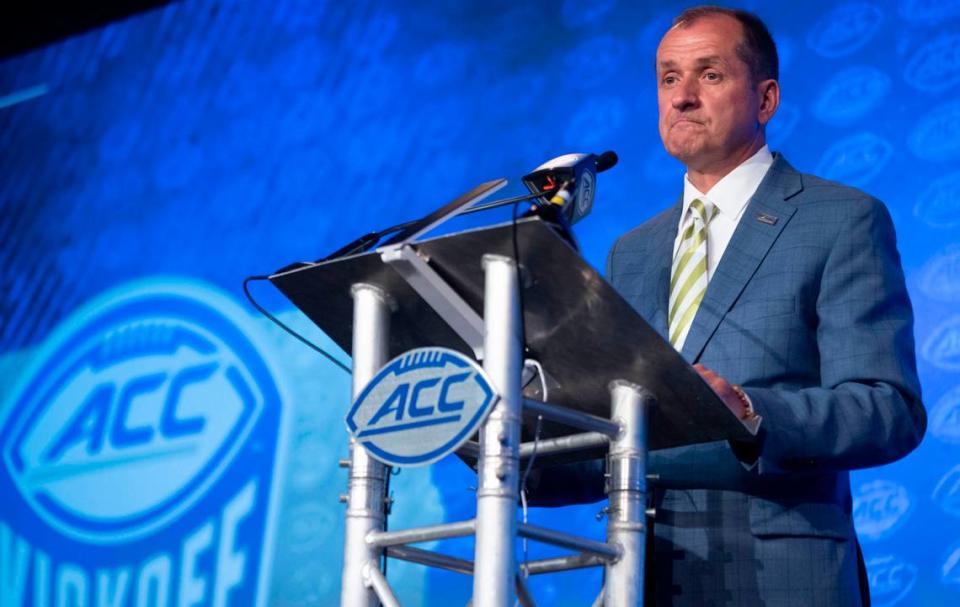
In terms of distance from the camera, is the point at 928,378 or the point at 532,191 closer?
the point at 532,191

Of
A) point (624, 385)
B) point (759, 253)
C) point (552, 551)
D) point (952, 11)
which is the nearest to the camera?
point (624, 385)

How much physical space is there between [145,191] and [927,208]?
251 centimetres

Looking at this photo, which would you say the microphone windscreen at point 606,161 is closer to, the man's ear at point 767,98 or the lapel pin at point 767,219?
the lapel pin at point 767,219

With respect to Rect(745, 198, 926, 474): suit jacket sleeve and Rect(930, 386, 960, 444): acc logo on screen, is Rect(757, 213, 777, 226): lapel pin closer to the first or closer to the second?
Rect(745, 198, 926, 474): suit jacket sleeve

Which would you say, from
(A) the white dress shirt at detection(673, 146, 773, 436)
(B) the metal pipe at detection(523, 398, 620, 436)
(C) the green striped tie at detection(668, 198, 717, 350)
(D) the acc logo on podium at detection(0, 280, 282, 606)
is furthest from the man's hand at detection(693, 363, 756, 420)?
(D) the acc logo on podium at detection(0, 280, 282, 606)

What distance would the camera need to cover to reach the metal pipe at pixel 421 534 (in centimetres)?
138

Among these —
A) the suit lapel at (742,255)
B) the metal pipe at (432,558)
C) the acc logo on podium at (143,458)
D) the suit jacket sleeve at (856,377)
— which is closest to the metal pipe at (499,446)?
the metal pipe at (432,558)

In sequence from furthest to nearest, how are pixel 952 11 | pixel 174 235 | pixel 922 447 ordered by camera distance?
pixel 174 235 → pixel 952 11 → pixel 922 447

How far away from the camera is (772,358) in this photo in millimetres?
1732

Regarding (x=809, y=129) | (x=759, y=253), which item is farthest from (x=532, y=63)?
(x=759, y=253)

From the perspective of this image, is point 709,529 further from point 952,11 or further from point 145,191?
point 145,191

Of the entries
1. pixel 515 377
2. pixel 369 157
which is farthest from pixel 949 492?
pixel 369 157

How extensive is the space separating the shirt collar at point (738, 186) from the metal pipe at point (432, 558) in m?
0.77

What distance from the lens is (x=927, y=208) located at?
8.55 feet
